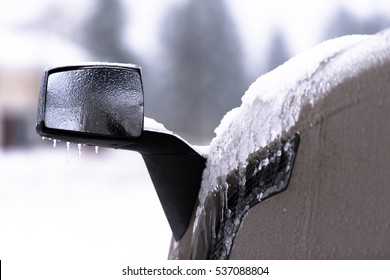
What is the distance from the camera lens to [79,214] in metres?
11.1

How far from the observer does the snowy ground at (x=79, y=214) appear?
7.20 meters

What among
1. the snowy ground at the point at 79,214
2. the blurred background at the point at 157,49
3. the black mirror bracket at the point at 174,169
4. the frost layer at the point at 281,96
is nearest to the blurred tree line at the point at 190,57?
the blurred background at the point at 157,49

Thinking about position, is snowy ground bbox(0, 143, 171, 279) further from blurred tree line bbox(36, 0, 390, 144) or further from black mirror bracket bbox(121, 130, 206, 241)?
blurred tree line bbox(36, 0, 390, 144)

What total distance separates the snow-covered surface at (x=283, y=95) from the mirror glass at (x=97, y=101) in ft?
0.72

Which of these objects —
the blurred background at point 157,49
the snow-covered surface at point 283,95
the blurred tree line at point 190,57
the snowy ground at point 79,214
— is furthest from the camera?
the blurred tree line at point 190,57

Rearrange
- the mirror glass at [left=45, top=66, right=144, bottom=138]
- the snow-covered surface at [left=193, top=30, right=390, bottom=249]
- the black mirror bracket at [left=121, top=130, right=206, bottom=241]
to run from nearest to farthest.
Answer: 1. the snow-covered surface at [left=193, top=30, right=390, bottom=249]
2. the mirror glass at [left=45, top=66, right=144, bottom=138]
3. the black mirror bracket at [left=121, top=130, right=206, bottom=241]

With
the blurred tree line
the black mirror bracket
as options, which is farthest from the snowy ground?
the blurred tree line

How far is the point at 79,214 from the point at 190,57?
1006 inches

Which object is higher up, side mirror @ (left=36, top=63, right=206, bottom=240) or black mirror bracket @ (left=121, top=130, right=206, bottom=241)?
side mirror @ (left=36, top=63, right=206, bottom=240)

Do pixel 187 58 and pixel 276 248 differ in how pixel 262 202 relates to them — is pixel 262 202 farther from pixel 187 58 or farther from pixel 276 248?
pixel 187 58

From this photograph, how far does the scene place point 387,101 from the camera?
3.92 ft

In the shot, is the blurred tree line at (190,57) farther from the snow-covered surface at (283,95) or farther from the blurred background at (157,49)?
the snow-covered surface at (283,95)

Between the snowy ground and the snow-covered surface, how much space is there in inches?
13.5

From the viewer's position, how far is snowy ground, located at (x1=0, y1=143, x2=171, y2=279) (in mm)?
7195
